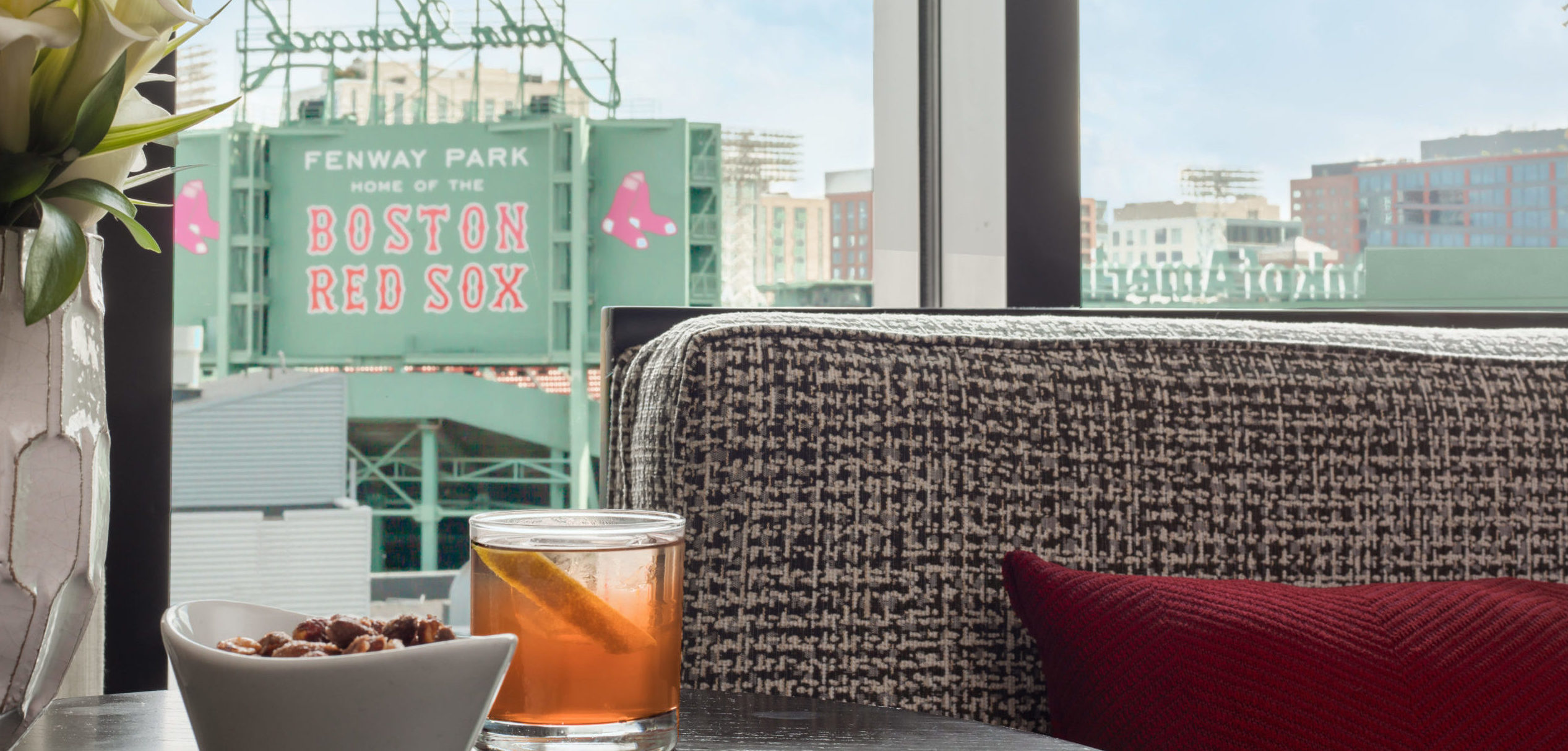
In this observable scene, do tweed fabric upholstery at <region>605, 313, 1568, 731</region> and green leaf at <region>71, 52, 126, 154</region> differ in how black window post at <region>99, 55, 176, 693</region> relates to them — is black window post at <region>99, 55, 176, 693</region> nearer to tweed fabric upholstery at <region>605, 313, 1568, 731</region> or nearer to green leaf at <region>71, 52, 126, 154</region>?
tweed fabric upholstery at <region>605, 313, 1568, 731</region>

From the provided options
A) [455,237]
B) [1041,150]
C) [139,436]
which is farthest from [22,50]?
[455,237]

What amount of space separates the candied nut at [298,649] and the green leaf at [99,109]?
0.65 feet

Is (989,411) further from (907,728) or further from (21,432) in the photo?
(21,432)

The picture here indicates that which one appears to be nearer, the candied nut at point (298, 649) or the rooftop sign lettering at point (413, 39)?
the candied nut at point (298, 649)

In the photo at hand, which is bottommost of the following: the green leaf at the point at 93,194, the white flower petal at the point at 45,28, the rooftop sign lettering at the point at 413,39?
the green leaf at the point at 93,194

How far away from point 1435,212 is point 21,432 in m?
1.66

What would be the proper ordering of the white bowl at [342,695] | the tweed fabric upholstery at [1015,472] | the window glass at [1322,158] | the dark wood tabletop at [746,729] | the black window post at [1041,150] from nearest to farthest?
the white bowl at [342,695] < the dark wood tabletop at [746,729] < the tweed fabric upholstery at [1015,472] < the black window post at [1041,150] < the window glass at [1322,158]

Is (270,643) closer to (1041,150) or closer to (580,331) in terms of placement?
(1041,150)

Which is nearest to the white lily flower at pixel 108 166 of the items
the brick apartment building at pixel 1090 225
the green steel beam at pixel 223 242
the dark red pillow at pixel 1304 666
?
the dark red pillow at pixel 1304 666

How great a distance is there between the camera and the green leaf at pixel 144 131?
423 millimetres

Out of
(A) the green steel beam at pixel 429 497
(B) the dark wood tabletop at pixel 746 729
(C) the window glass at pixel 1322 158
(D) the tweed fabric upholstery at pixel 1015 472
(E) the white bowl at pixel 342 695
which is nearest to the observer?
(E) the white bowl at pixel 342 695

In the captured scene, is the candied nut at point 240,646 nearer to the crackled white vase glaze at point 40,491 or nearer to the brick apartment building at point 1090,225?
the crackled white vase glaze at point 40,491

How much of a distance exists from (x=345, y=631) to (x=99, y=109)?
209mm

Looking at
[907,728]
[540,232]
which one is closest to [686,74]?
[540,232]
